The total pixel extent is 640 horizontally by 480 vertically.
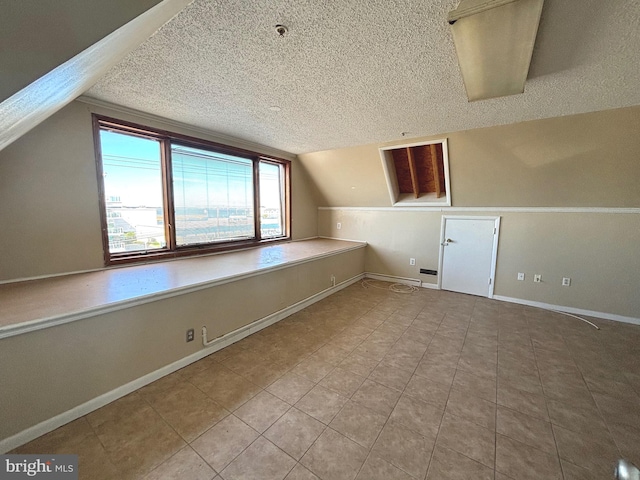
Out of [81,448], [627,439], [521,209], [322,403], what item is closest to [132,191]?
[81,448]

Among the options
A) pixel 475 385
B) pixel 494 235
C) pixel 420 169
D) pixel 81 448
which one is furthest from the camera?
pixel 420 169

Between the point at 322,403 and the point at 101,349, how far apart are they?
1.58 meters

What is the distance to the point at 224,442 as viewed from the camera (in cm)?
150

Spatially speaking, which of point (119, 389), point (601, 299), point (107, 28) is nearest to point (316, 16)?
point (107, 28)

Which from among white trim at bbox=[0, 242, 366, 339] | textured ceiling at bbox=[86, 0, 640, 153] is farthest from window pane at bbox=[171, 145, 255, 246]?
white trim at bbox=[0, 242, 366, 339]

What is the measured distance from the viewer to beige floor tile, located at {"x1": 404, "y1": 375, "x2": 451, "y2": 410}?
186 cm

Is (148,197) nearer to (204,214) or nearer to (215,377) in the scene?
(204,214)

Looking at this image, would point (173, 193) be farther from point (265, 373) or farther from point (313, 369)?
point (313, 369)

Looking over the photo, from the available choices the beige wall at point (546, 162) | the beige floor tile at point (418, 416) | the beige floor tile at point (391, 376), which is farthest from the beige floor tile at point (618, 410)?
the beige wall at point (546, 162)

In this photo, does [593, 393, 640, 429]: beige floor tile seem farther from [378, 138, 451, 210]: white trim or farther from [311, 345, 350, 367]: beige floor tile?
[378, 138, 451, 210]: white trim

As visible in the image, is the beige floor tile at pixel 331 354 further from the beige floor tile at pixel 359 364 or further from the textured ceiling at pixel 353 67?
the textured ceiling at pixel 353 67

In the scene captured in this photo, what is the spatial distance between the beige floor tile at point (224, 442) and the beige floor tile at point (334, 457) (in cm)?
38

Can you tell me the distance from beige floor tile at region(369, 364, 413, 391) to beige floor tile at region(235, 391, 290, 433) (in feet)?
2.57

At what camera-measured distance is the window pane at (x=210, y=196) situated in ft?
10.3
